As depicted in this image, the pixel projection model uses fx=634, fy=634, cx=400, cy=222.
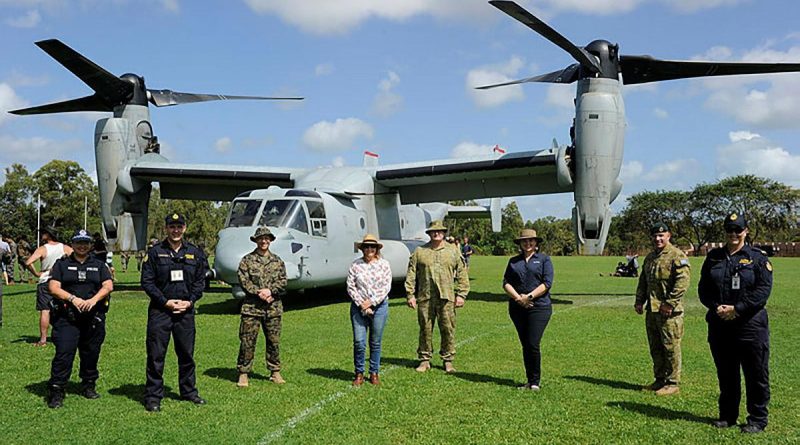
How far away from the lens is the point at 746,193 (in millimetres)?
64625

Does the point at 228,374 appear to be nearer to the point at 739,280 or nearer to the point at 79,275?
the point at 79,275

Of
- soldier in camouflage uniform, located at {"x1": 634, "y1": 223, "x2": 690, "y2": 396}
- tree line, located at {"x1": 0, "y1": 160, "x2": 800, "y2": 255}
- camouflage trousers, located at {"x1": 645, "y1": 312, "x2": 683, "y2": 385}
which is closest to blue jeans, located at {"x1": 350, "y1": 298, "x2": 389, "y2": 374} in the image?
soldier in camouflage uniform, located at {"x1": 634, "y1": 223, "x2": 690, "y2": 396}

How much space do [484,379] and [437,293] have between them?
3.54 ft

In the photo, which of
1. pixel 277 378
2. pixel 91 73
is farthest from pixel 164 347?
pixel 91 73

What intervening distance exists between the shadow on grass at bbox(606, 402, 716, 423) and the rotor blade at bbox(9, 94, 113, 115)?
15.8 metres

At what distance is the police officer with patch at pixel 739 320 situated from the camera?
4.96m

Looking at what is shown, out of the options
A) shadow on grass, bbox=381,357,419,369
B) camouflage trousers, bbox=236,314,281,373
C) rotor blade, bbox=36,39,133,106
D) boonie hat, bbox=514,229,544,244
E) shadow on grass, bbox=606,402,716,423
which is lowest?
shadow on grass, bbox=606,402,716,423

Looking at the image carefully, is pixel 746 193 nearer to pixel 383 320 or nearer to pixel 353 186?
pixel 353 186

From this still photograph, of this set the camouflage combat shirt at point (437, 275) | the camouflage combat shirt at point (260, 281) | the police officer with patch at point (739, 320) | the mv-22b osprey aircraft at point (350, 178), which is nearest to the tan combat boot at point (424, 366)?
the camouflage combat shirt at point (437, 275)

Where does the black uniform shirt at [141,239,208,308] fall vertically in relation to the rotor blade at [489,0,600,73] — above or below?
below

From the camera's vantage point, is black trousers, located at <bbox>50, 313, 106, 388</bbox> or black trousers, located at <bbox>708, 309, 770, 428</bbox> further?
Answer: black trousers, located at <bbox>50, 313, 106, 388</bbox>

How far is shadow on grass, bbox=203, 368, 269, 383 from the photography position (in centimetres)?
681

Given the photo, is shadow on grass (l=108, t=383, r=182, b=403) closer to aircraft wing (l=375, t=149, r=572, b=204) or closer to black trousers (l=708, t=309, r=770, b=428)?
black trousers (l=708, t=309, r=770, b=428)

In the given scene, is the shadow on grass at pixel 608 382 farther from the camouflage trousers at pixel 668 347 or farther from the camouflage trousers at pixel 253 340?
the camouflage trousers at pixel 253 340
